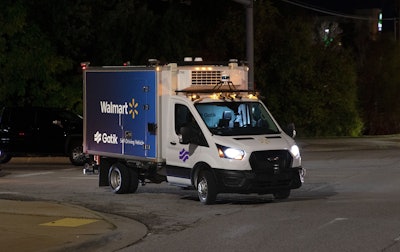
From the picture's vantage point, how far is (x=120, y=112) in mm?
17188

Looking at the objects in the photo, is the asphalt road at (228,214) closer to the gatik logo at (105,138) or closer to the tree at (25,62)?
the gatik logo at (105,138)

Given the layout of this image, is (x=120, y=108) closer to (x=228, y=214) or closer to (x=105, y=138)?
(x=105, y=138)

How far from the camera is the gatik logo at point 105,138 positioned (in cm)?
1738

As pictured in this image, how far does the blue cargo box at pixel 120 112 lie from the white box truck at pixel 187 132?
0.07 ft

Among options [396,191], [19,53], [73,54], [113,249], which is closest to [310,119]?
[73,54]

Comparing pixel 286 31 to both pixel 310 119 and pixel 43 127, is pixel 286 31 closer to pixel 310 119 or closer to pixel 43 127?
pixel 310 119

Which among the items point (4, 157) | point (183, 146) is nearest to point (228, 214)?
point (183, 146)

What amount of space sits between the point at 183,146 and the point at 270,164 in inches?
73.5

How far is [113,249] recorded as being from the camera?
36.6ft

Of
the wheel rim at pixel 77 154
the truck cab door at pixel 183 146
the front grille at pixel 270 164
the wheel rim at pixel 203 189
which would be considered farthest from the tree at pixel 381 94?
the wheel rim at pixel 203 189

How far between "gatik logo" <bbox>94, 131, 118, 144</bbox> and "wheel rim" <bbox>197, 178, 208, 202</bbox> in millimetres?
2798

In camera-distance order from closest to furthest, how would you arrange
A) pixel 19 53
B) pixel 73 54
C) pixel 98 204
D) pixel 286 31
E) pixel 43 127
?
pixel 98 204 < pixel 43 127 < pixel 19 53 < pixel 73 54 < pixel 286 31

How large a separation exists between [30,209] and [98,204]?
1543 mm

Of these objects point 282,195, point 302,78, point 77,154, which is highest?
point 302,78
